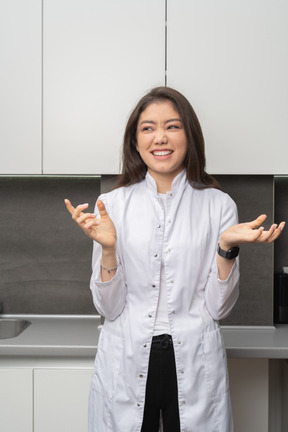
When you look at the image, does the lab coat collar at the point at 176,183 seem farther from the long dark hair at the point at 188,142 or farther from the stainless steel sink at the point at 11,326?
the stainless steel sink at the point at 11,326

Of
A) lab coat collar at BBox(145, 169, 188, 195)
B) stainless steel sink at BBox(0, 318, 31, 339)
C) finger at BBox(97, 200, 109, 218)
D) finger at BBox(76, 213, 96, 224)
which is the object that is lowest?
stainless steel sink at BBox(0, 318, 31, 339)

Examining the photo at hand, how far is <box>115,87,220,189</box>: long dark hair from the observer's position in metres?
1.44

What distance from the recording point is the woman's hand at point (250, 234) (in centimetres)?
120

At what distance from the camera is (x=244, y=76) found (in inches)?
77.5

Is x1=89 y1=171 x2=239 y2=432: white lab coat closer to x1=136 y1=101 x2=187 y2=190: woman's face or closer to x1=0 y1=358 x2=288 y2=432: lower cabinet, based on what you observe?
x1=136 y1=101 x2=187 y2=190: woman's face

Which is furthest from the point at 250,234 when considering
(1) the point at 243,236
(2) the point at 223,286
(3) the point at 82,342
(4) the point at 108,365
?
(3) the point at 82,342

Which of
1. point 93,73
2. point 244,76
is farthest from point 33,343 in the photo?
point 244,76

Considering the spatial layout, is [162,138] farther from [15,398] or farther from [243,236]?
[15,398]

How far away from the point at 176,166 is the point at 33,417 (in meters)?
1.10

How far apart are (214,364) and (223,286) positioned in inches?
9.0

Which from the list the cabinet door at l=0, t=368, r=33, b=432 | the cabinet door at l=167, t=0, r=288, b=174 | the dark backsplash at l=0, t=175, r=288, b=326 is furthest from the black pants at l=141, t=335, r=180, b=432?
the dark backsplash at l=0, t=175, r=288, b=326

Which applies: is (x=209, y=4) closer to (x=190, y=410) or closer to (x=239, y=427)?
(x=190, y=410)

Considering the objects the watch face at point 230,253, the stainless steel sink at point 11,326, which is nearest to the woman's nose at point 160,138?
the watch face at point 230,253

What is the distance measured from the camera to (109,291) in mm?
1354
